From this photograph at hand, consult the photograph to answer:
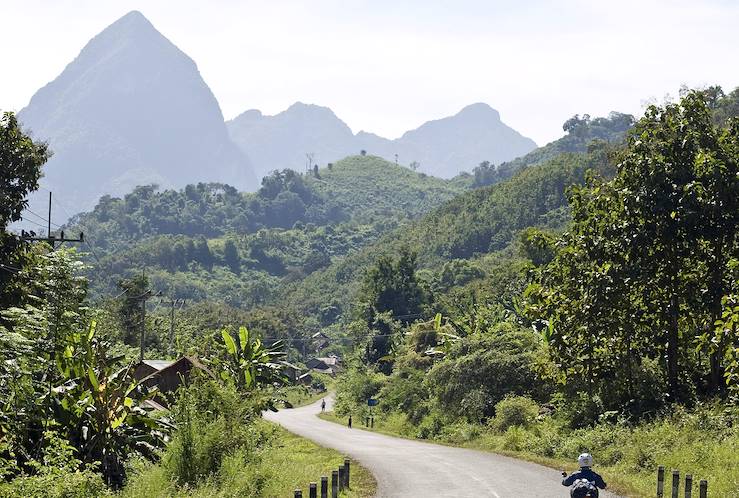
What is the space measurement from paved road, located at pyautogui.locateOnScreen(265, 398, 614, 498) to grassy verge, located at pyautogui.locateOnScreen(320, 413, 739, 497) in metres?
1.49

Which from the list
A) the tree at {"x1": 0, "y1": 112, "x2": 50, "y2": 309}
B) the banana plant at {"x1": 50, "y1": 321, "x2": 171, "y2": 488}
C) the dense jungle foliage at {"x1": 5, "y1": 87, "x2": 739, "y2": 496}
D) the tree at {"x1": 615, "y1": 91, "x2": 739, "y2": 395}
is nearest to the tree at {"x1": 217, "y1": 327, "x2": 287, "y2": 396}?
the dense jungle foliage at {"x1": 5, "y1": 87, "x2": 739, "y2": 496}

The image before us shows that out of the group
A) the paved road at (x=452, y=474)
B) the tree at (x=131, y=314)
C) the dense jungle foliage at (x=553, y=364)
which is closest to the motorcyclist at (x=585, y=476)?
the dense jungle foliage at (x=553, y=364)

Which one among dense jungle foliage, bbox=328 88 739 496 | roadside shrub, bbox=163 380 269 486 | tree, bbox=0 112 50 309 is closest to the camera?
roadside shrub, bbox=163 380 269 486

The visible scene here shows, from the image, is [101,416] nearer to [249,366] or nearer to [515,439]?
[249,366]

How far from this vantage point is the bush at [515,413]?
131ft

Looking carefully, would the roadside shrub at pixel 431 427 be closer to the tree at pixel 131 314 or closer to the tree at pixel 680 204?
the tree at pixel 680 204

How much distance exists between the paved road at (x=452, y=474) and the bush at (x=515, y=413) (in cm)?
364

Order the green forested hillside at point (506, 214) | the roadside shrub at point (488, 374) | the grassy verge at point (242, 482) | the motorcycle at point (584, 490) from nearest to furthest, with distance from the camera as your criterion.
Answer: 1. the motorcycle at point (584, 490)
2. the grassy verge at point (242, 482)
3. the roadside shrub at point (488, 374)
4. the green forested hillside at point (506, 214)

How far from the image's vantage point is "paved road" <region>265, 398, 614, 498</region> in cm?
2283

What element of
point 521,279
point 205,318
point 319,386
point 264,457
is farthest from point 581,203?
point 319,386

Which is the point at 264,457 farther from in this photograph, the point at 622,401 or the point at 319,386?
the point at 319,386

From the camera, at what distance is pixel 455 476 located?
85.7 ft

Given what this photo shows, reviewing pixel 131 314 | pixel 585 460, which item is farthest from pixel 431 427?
pixel 131 314

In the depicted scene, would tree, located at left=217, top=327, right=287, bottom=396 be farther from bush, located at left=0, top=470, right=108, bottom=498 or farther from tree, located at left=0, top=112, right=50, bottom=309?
bush, located at left=0, top=470, right=108, bottom=498
